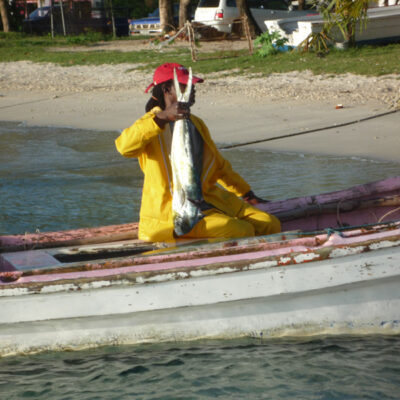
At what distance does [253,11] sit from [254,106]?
1101 centimetres

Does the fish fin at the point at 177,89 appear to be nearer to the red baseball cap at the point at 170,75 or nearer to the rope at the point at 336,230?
the red baseball cap at the point at 170,75

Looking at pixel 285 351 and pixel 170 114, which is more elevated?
pixel 170 114

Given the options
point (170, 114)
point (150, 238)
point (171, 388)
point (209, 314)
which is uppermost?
point (170, 114)

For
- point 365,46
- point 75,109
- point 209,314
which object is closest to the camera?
point 209,314

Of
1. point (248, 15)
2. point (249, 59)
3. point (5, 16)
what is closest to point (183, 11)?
point (248, 15)

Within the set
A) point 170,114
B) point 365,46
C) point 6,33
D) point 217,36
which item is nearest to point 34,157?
point 170,114

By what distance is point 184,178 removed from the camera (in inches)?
171

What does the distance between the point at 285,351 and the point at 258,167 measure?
5.17 meters

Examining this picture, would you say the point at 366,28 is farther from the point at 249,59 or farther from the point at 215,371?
the point at 215,371

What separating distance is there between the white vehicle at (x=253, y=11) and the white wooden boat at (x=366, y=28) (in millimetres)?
4707

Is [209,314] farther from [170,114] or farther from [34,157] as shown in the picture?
[34,157]

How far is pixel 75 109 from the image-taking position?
13.9 meters

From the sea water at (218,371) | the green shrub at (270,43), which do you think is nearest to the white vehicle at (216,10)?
the green shrub at (270,43)

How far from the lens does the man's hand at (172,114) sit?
164 inches
